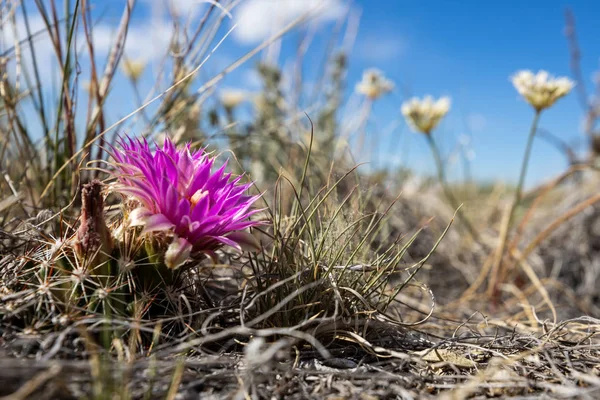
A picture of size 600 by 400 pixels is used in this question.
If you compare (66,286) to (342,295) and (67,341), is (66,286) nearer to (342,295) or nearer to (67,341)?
(67,341)

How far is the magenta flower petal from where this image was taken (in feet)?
2.85

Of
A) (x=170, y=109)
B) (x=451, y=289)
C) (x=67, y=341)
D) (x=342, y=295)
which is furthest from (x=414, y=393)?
(x=451, y=289)

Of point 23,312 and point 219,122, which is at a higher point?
point 219,122

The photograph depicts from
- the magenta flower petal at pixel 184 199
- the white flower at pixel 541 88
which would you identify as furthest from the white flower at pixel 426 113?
the magenta flower petal at pixel 184 199

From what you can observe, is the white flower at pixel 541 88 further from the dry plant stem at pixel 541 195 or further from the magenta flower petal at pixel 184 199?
the magenta flower petal at pixel 184 199

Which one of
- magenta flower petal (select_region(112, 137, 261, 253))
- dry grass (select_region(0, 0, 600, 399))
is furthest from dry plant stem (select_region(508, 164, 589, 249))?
magenta flower petal (select_region(112, 137, 261, 253))

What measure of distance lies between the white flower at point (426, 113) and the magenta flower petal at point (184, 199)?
132cm

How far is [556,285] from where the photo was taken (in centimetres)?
214

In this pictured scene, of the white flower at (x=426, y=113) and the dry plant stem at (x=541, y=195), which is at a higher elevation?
the white flower at (x=426, y=113)

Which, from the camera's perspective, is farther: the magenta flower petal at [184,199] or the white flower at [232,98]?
the white flower at [232,98]

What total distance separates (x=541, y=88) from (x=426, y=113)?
0.45 meters

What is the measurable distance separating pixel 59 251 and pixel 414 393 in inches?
27.4

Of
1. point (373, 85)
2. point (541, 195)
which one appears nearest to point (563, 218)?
point (541, 195)

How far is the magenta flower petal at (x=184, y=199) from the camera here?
2.85 ft
